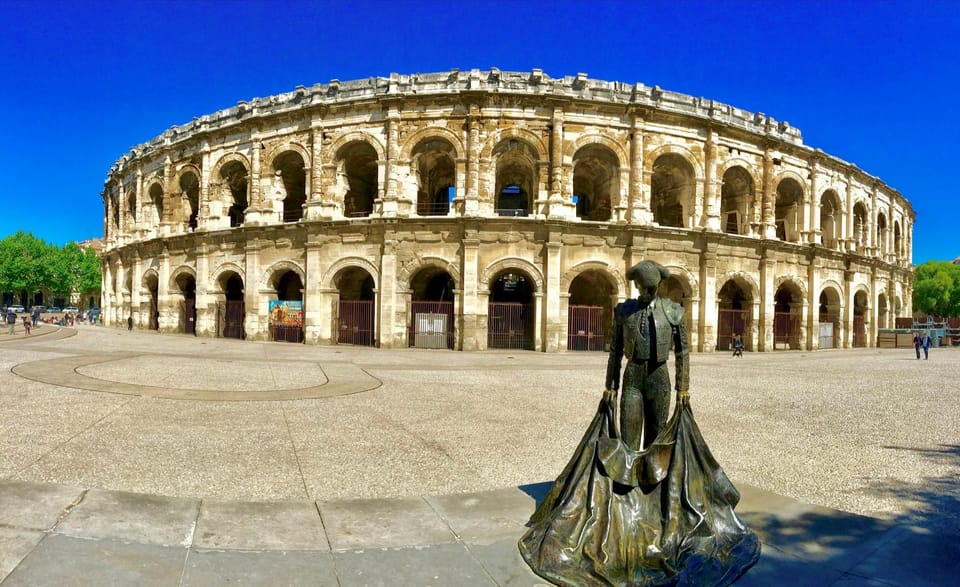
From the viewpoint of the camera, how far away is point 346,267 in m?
20.3

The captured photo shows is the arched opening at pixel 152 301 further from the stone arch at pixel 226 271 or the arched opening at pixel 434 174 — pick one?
the arched opening at pixel 434 174

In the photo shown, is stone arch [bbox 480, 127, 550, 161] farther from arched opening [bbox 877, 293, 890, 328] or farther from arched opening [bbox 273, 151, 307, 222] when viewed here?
arched opening [bbox 877, 293, 890, 328]

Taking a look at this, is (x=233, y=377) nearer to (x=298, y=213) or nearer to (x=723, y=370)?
(x=723, y=370)

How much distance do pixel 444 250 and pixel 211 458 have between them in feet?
48.3

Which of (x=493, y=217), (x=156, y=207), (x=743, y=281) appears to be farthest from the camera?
(x=156, y=207)

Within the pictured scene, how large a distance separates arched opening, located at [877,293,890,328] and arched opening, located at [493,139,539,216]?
22.0 metres

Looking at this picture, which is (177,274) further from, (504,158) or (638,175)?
(638,175)

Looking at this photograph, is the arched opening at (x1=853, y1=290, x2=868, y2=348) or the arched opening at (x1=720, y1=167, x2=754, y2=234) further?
the arched opening at (x1=853, y1=290, x2=868, y2=348)

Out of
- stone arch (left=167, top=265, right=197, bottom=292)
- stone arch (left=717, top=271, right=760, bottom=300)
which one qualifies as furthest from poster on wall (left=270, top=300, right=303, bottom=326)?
stone arch (left=717, top=271, right=760, bottom=300)

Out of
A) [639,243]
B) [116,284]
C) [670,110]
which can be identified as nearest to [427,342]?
[639,243]

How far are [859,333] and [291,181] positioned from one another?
31.1 meters

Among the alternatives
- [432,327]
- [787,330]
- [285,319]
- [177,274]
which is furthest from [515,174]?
[177,274]

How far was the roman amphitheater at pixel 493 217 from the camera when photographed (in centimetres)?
1944

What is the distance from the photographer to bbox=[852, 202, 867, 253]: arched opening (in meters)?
27.0
